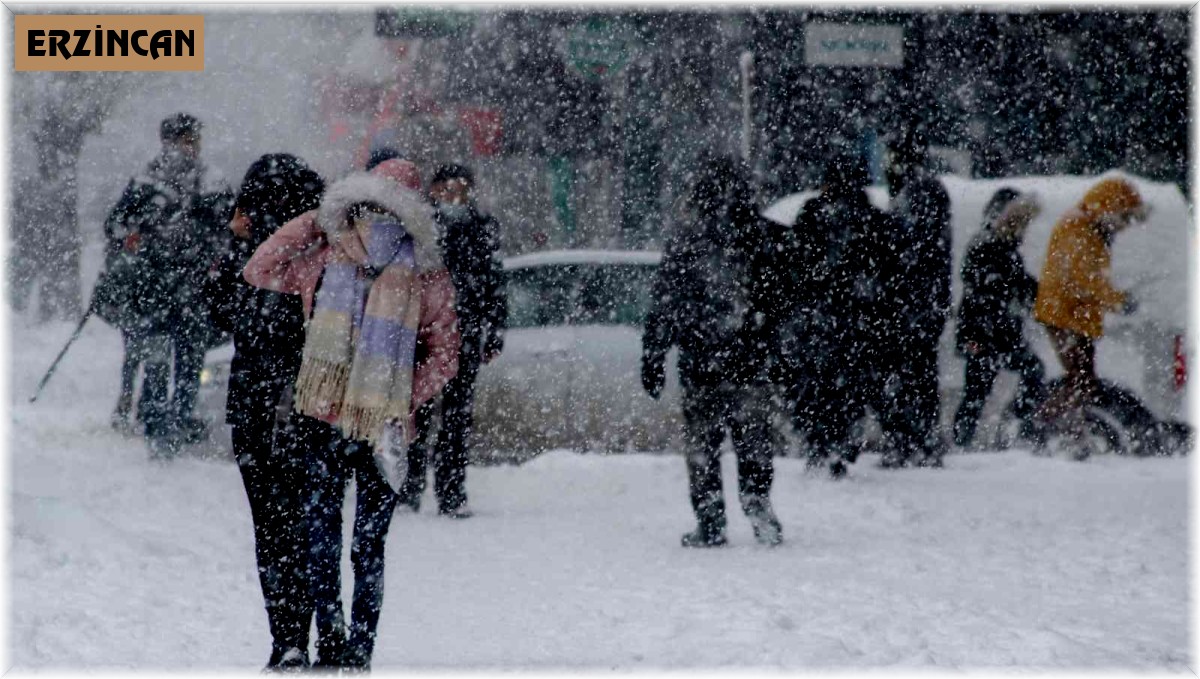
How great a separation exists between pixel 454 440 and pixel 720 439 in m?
1.57

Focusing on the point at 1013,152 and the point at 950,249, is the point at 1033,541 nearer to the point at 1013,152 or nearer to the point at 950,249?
the point at 950,249

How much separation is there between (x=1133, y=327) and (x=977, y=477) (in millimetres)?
1518

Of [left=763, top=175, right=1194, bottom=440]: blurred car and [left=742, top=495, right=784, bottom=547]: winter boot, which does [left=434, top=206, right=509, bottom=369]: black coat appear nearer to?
[left=742, top=495, right=784, bottom=547]: winter boot

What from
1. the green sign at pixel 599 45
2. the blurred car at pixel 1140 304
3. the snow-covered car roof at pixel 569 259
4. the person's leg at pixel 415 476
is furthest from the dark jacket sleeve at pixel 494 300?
the green sign at pixel 599 45

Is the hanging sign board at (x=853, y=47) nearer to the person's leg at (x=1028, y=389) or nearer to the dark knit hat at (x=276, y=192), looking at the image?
the person's leg at (x=1028, y=389)

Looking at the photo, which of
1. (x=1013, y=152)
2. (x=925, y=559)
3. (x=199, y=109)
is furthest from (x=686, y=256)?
(x=199, y=109)

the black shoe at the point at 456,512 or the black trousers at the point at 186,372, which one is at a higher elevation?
the black trousers at the point at 186,372

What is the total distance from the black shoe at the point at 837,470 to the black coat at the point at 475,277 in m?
2.36

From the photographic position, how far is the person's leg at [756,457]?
7180mm

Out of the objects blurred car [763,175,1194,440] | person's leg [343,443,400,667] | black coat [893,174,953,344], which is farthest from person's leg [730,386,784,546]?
blurred car [763,175,1194,440]

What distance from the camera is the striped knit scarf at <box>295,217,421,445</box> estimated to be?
466cm

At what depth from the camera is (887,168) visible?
31.4 feet

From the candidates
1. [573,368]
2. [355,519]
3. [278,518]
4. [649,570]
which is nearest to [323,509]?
[355,519]

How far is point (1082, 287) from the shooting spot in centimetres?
981
